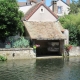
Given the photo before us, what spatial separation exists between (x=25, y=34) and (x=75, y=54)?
8674 mm

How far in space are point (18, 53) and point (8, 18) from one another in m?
5.22

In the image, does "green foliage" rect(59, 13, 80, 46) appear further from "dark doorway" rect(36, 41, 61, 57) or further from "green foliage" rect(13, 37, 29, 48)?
"green foliage" rect(13, 37, 29, 48)

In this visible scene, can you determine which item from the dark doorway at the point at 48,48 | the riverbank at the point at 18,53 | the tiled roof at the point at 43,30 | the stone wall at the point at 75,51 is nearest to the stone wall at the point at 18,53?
the riverbank at the point at 18,53

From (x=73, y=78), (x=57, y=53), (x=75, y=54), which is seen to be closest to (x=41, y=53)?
(x=57, y=53)

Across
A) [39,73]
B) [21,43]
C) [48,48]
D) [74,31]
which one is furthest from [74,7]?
[39,73]

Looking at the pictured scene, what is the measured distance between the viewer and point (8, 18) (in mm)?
36688

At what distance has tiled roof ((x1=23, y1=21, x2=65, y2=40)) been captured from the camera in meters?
39.5

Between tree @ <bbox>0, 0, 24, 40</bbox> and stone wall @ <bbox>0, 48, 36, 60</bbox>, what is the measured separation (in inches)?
95.4

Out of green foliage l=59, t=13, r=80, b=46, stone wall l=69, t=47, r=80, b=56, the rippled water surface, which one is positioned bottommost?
the rippled water surface

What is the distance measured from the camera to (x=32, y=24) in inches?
1662

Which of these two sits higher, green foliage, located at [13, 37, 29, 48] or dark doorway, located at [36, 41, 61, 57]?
green foliage, located at [13, 37, 29, 48]

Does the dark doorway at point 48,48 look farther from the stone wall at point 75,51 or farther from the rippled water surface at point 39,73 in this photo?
the rippled water surface at point 39,73

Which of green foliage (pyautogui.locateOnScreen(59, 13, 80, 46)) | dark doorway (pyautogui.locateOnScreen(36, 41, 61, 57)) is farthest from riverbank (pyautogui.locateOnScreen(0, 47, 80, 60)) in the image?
green foliage (pyautogui.locateOnScreen(59, 13, 80, 46))

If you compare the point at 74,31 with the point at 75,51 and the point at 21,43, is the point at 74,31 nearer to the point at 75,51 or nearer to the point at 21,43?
the point at 75,51
